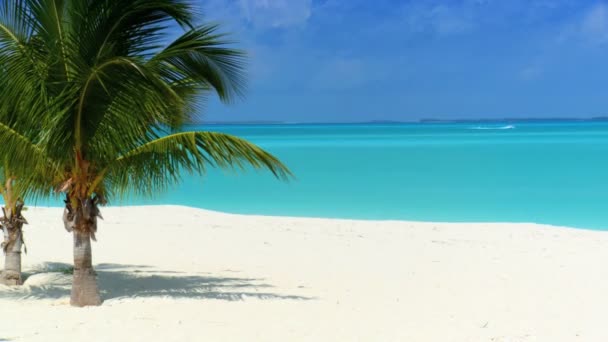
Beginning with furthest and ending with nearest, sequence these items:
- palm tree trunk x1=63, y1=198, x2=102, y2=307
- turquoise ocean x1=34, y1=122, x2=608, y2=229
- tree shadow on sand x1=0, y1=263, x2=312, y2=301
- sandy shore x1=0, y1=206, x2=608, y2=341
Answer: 1. turquoise ocean x1=34, y1=122, x2=608, y2=229
2. tree shadow on sand x1=0, y1=263, x2=312, y2=301
3. palm tree trunk x1=63, y1=198, x2=102, y2=307
4. sandy shore x1=0, y1=206, x2=608, y2=341

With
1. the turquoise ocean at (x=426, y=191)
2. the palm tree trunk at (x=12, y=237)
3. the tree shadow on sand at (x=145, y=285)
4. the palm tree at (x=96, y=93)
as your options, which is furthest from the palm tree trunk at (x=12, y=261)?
the turquoise ocean at (x=426, y=191)

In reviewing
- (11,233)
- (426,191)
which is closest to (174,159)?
(11,233)

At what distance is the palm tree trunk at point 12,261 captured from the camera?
1013 centimetres

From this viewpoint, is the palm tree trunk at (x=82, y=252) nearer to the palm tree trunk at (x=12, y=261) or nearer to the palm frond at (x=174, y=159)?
the palm frond at (x=174, y=159)

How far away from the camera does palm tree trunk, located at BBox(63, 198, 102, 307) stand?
350 inches

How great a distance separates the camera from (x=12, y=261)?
401 inches

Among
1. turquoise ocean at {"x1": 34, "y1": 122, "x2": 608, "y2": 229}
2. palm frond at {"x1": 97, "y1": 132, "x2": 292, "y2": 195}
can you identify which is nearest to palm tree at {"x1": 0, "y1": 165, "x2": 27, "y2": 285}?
palm frond at {"x1": 97, "y1": 132, "x2": 292, "y2": 195}

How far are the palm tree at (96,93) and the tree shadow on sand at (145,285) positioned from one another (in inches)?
42.6

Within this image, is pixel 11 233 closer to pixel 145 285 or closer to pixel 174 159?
pixel 145 285

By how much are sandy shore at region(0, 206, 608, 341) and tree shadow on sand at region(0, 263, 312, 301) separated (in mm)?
23

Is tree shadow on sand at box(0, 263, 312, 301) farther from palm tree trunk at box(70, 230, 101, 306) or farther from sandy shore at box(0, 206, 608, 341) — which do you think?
palm tree trunk at box(70, 230, 101, 306)

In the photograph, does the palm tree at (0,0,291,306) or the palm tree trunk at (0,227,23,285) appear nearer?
the palm tree at (0,0,291,306)

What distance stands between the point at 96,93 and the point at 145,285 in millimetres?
3197

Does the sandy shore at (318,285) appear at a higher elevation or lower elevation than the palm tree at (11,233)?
lower
